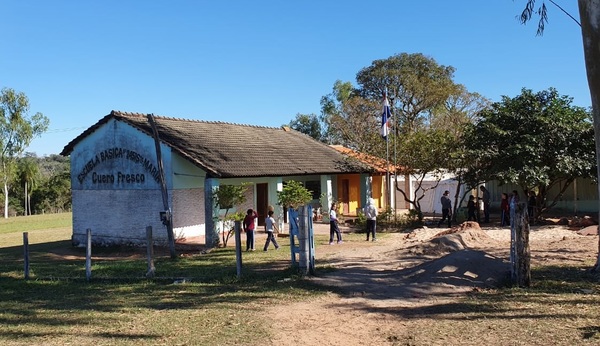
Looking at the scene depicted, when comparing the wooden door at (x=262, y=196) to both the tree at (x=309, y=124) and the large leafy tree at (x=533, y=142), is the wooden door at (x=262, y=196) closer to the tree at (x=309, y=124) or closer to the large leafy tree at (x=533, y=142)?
the large leafy tree at (x=533, y=142)

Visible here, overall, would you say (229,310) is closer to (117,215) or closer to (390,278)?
(390,278)

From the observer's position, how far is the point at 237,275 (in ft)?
37.3

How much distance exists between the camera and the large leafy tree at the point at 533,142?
63.6 feet

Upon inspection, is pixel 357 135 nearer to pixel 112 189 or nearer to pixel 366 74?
pixel 366 74

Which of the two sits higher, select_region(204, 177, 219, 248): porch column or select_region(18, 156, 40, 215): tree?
select_region(18, 156, 40, 215): tree

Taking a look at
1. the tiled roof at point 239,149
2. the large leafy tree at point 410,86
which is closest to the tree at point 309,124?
the large leafy tree at point 410,86

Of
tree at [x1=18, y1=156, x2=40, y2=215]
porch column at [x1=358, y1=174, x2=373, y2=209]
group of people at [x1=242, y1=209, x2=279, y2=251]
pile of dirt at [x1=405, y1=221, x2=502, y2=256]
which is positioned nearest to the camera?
pile of dirt at [x1=405, y1=221, x2=502, y2=256]

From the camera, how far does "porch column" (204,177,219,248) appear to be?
18.3 metres

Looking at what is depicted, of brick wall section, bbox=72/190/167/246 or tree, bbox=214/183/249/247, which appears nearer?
tree, bbox=214/183/249/247

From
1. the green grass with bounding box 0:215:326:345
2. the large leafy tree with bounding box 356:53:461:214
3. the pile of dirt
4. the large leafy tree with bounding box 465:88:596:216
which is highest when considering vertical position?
the large leafy tree with bounding box 356:53:461:214

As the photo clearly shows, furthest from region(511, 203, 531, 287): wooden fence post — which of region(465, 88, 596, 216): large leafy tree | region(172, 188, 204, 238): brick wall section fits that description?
region(172, 188, 204, 238): brick wall section

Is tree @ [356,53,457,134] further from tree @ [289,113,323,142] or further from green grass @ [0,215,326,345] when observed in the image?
green grass @ [0,215,326,345]

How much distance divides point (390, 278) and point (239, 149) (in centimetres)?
1321

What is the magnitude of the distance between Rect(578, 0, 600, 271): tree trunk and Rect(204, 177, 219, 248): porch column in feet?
40.0
